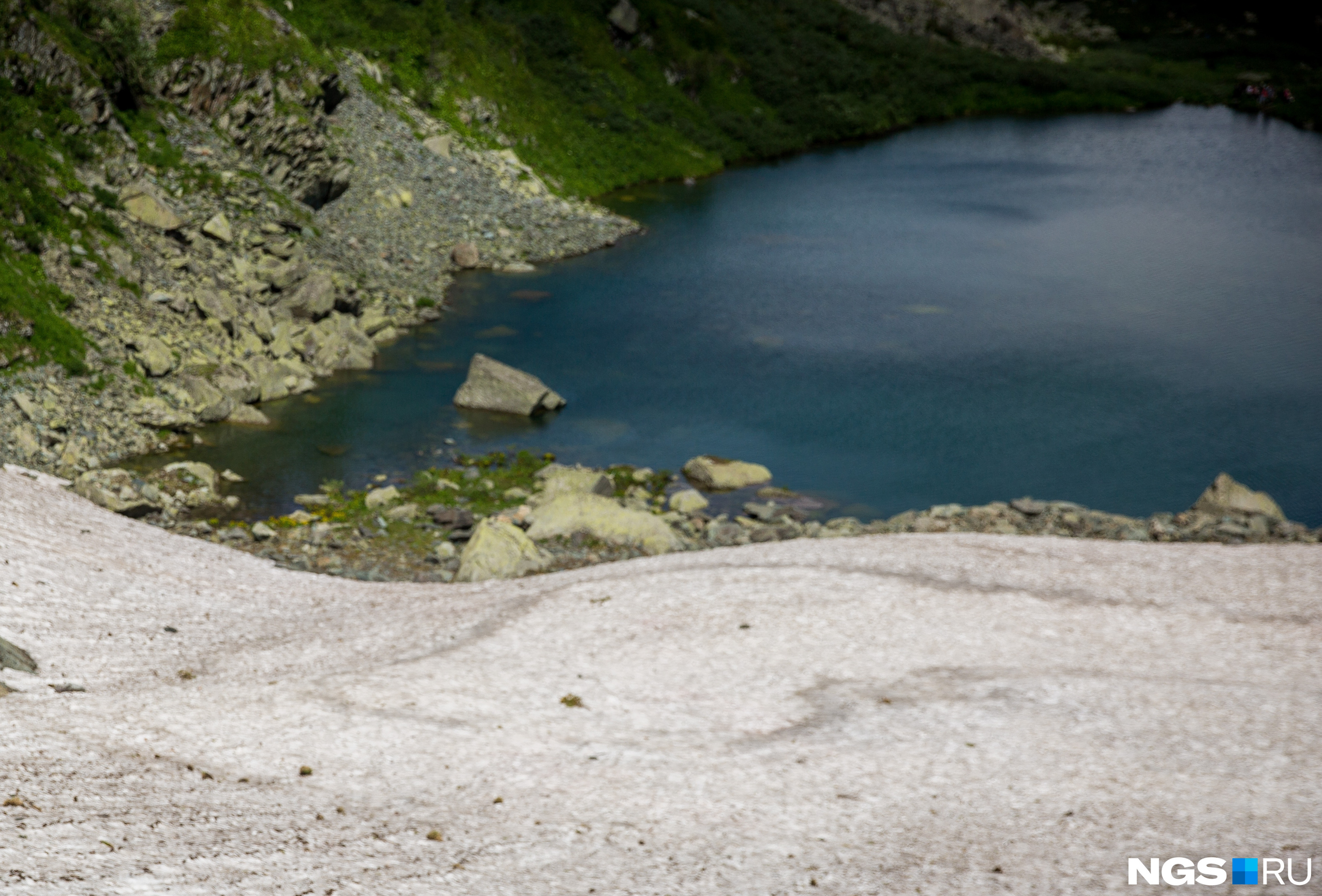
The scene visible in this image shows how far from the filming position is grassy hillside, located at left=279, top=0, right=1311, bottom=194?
8269cm

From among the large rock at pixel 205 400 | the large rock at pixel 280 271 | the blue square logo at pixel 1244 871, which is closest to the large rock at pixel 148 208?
the large rock at pixel 280 271

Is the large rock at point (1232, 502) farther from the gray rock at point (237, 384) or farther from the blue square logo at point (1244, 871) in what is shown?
the gray rock at point (237, 384)

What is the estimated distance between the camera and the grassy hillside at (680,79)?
82688mm

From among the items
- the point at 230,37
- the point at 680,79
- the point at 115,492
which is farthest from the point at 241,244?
the point at 680,79

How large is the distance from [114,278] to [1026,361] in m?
44.4

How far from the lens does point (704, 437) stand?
156 feet

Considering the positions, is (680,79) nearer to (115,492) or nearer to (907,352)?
(907,352)

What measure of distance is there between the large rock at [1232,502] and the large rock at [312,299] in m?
40.5

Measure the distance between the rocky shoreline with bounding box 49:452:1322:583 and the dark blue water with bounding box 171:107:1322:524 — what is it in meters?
2.16

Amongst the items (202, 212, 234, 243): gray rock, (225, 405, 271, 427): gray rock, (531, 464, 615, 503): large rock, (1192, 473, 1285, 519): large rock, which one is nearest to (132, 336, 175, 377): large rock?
(225, 405, 271, 427): gray rock

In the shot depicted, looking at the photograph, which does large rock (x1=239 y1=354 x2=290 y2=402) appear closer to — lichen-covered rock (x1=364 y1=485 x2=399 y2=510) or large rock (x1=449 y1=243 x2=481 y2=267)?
lichen-covered rock (x1=364 y1=485 x2=399 y2=510)

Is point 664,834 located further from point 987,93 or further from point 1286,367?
point 987,93

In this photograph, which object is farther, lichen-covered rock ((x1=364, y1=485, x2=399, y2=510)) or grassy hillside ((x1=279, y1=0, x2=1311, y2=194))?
grassy hillside ((x1=279, y1=0, x2=1311, y2=194))

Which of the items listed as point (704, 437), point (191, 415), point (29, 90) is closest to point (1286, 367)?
point (704, 437)
